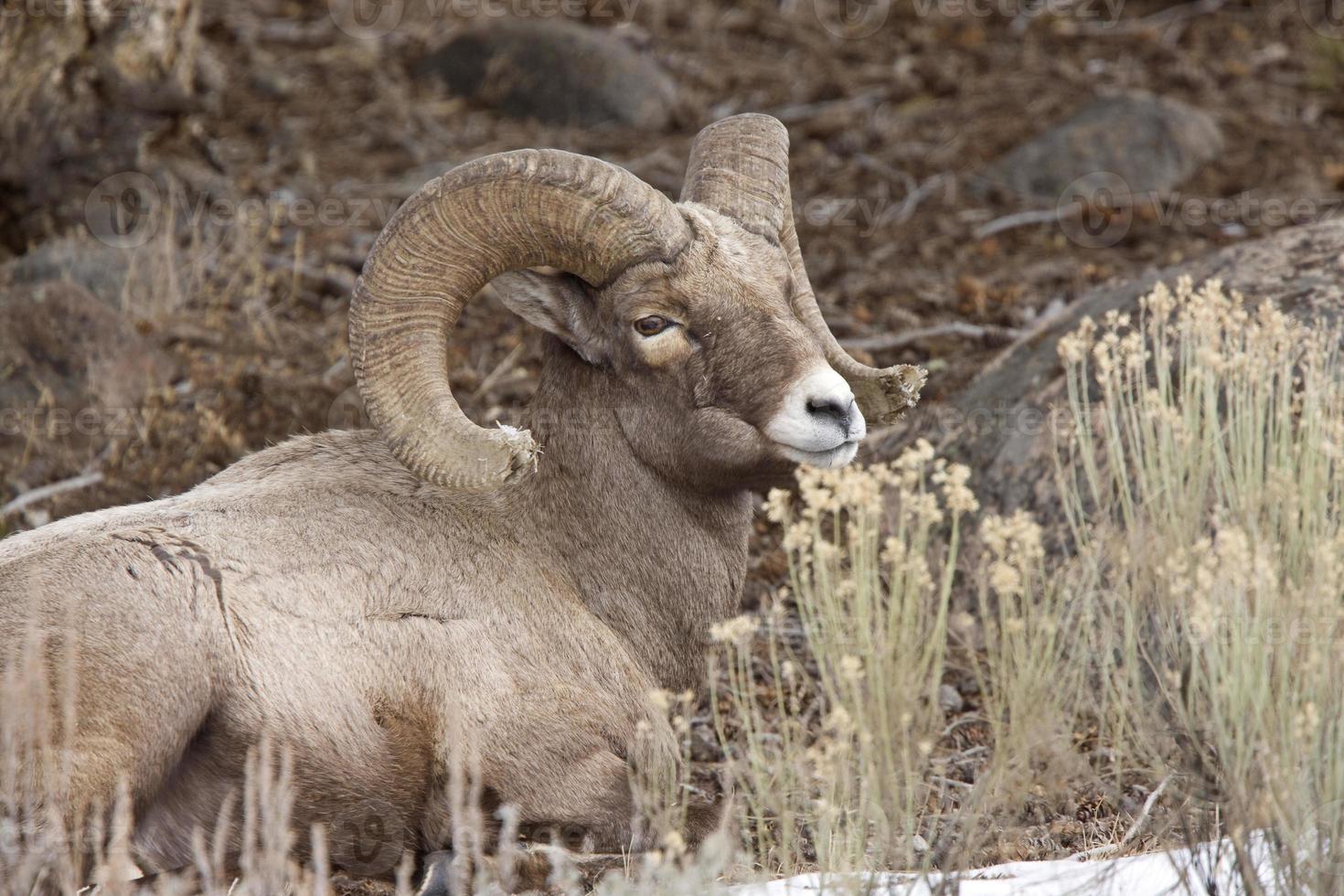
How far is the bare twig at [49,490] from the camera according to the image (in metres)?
8.72

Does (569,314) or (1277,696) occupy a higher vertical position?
(569,314)

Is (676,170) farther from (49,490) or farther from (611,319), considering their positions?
(611,319)

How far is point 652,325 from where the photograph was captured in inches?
240

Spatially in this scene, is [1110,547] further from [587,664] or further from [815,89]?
[815,89]

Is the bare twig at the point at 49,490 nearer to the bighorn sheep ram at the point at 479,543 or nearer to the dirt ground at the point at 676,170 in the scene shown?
the dirt ground at the point at 676,170

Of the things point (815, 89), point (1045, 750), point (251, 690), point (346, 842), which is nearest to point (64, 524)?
point (251, 690)

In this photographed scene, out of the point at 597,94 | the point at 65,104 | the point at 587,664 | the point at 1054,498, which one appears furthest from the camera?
the point at 597,94

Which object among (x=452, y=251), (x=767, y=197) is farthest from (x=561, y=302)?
(x=767, y=197)

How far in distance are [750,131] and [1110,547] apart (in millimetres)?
2372

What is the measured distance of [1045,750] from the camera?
17.4ft

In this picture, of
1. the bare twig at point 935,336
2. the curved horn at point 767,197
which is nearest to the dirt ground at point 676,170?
the bare twig at point 935,336

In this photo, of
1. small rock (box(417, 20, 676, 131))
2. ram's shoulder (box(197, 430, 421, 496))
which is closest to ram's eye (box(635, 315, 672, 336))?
ram's shoulder (box(197, 430, 421, 496))

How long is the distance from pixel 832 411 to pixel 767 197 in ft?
4.17

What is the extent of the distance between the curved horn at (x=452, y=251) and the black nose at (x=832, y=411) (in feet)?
2.87
